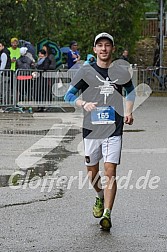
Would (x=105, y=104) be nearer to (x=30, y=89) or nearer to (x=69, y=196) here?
(x=69, y=196)

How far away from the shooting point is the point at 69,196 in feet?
32.0

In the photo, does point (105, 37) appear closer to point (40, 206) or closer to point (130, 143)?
point (40, 206)

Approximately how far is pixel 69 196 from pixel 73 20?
28555mm

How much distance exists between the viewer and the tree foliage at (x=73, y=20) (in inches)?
1200

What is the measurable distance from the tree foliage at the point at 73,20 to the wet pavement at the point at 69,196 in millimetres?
13910

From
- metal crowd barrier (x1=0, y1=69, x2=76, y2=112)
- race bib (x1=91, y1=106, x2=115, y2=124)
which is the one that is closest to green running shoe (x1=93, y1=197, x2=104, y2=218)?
race bib (x1=91, y1=106, x2=115, y2=124)

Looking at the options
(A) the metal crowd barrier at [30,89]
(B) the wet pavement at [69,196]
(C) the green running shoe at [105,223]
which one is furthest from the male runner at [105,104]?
(A) the metal crowd barrier at [30,89]

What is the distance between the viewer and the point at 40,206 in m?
9.15

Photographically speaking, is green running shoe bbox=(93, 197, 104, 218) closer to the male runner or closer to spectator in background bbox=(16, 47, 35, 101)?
the male runner

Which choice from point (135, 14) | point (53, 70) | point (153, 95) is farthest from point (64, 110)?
point (135, 14)

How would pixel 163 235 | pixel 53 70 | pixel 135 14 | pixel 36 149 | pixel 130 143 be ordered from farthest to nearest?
1. pixel 135 14
2. pixel 53 70
3. pixel 130 143
4. pixel 36 149
5. pixel 163 235

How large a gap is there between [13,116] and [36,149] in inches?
256

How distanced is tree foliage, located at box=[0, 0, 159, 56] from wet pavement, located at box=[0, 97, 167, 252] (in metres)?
13.9

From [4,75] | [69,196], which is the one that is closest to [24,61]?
[4,75]
